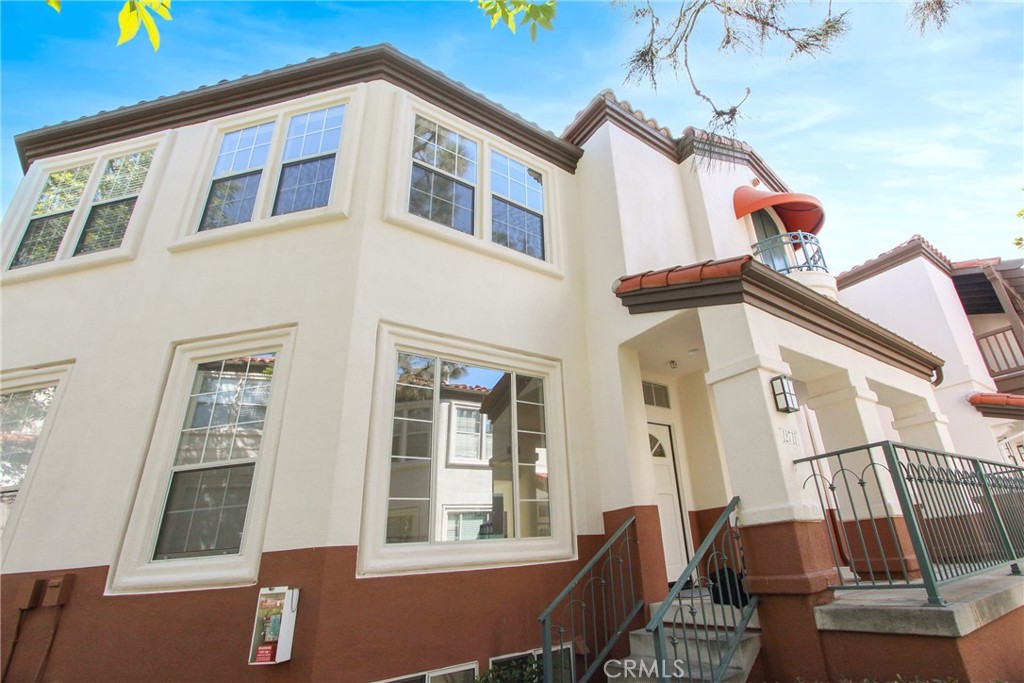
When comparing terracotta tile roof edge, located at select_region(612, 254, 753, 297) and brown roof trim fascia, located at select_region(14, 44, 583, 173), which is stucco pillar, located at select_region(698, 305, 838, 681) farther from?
brown roof trim fascia, located at select_region(14, 44, 583, 173)

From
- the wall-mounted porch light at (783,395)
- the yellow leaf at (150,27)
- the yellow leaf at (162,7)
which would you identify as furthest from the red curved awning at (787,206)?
the yellow leaf at (150,27)

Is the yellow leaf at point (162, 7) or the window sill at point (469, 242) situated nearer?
the yellow leaf at point (162, 7)

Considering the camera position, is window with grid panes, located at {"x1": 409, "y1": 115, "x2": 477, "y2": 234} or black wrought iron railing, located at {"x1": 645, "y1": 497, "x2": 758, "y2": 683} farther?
window with grid panes, located at {"x1": 409, "y1": 115, "x2": 477, "y2": 234}

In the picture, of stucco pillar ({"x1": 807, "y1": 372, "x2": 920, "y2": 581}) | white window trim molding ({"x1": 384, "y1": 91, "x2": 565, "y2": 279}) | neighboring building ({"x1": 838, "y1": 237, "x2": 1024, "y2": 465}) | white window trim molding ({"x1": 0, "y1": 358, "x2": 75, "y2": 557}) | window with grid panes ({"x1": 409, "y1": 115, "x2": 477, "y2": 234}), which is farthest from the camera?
neighboring building ({"x1": 838, "y1": 237, "x2": 1024, "y2": 465})

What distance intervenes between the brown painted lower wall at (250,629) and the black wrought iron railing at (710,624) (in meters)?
1.66

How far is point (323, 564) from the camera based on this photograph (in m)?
4.05

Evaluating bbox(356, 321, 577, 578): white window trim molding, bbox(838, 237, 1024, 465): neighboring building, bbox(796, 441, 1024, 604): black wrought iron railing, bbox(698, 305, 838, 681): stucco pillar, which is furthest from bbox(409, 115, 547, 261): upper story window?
bbox(838, 237, 1024, 465): neighboring building

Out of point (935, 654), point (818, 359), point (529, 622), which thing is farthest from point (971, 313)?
point (529, 622)

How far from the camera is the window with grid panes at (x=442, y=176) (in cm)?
628

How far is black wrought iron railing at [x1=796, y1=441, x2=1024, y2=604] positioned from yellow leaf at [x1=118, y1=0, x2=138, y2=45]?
5006 mm

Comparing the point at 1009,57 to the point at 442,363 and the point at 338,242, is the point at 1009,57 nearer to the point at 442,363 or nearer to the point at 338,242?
the point at 442,363

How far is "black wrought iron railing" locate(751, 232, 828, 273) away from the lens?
810cm

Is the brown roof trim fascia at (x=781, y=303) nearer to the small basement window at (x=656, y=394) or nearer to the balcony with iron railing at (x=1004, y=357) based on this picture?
the small basement window at (x=656, y=394)

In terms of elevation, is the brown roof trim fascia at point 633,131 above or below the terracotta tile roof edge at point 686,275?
above
